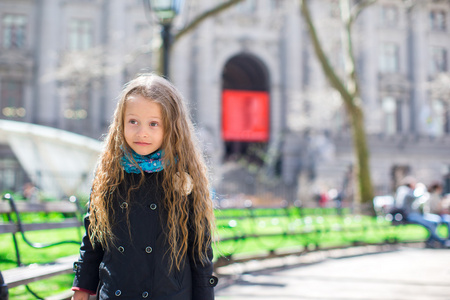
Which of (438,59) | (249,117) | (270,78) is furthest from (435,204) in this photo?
(438,59)

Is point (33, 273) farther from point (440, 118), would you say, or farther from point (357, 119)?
point (440, 118)

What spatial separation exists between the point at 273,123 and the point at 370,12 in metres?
9.99

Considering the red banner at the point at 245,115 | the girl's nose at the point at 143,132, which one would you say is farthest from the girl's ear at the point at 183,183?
the red banner at the point at 245,115

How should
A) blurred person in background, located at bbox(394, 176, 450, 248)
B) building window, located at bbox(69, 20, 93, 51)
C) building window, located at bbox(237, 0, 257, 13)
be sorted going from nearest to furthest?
blurred person in background, located at bbox(394, 176, 450, 248) < building window, located at bbox(69, 20, 93, 51) < building window, located at bbox(237, 0, 257, 13)

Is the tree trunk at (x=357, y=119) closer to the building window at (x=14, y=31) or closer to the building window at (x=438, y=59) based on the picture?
the building window at (x=14, y=31)

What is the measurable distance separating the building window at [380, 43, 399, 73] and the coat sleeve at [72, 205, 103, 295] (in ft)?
108

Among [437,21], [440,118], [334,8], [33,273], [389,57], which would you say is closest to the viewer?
[33,273]

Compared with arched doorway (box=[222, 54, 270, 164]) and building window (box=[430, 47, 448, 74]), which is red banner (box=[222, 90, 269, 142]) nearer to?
arched doorway (box=[222, 54, 270, 164])

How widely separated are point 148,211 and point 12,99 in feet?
90.6

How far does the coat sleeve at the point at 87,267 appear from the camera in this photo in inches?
90.3

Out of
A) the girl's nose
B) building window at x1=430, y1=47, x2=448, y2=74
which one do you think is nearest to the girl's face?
the girl's nose

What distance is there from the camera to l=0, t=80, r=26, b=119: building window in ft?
88.4

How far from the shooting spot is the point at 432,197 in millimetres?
12367

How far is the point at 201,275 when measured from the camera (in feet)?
7.75
